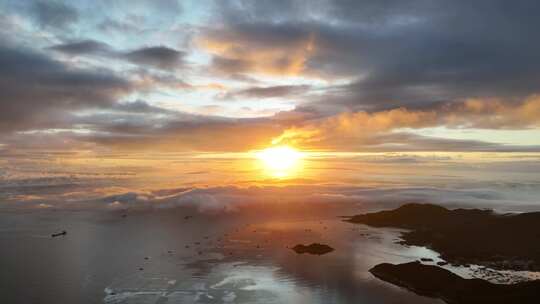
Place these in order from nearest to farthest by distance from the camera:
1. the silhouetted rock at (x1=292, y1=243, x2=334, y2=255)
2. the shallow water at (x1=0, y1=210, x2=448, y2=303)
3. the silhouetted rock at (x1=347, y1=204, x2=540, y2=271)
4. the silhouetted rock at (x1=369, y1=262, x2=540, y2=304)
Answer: the silhouetted rock at (x1=369, y1=262, x2=540, y2=304)
the shallow water at (x1=0, y1=210, x2=448, y2=303)
the silhouetted rock at (x1=347, y1=204, x2=540, y2=271)
the silhouetted rock at (x1=292, y1=243, x2=334, y2=255)

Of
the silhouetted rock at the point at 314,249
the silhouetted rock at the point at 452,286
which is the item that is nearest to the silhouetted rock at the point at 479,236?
the silhouetted rock at the point at 452,286

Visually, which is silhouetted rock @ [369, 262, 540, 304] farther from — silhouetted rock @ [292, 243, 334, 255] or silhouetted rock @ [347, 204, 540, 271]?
silhouetted rock @ [292, 243, 334, 255]

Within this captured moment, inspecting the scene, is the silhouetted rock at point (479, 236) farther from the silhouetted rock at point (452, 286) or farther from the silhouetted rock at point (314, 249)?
the silhouetted rock at point (314, 249)

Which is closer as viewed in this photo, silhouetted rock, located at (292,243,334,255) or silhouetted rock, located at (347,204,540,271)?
silhouetted rock, located at (347,204,540,271)

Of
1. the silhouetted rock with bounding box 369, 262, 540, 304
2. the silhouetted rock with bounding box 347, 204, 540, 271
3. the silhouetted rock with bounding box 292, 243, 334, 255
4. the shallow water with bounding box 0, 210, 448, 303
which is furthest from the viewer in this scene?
the silhouetted rock with bounding box 292, 243, 334, 255

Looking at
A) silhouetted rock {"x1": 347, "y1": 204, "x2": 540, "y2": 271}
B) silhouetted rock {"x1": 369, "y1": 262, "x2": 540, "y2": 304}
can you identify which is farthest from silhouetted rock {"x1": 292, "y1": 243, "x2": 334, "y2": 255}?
silhouetted rock {"x1": 347, "y1": 204, "x2": 540, "y2": 271}

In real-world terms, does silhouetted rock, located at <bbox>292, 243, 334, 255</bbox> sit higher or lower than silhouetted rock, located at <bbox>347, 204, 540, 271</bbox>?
lower
